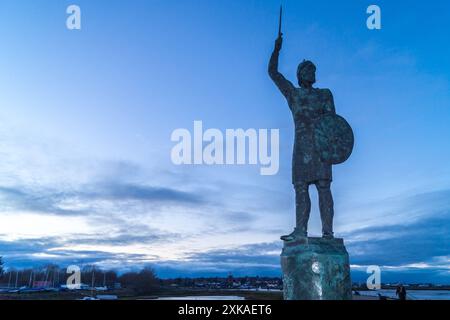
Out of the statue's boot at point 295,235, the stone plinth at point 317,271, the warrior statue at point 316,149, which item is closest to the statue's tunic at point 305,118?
the warrior statue at point 316,149

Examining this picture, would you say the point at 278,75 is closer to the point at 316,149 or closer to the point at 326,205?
the point at 316,149

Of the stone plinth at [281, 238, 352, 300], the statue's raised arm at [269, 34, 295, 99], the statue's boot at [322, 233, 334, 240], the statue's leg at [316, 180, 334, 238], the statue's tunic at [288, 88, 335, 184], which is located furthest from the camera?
the statue's raised arm at [269, 34, 295, 99]

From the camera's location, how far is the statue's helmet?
30.9 feet

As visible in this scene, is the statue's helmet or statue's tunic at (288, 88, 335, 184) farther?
the statue's helmet

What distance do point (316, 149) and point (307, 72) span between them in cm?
181

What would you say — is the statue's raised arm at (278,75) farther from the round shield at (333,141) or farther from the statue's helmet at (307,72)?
the round shield at (333,141)

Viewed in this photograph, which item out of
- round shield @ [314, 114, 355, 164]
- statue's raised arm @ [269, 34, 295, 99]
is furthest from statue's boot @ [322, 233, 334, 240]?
statue's raised arm @ [269, 34, 295, 99]

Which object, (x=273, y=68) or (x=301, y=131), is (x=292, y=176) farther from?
(x=273, y=68)

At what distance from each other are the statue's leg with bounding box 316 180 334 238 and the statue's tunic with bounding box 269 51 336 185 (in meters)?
0.15

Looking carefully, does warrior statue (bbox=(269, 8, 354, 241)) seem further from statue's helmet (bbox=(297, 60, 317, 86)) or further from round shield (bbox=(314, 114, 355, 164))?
statue's helmet (bbox=(297, 60, 317, 86))
